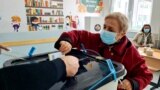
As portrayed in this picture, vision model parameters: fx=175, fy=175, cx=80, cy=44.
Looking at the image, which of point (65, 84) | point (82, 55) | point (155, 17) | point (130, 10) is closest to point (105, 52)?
point (82, 55)

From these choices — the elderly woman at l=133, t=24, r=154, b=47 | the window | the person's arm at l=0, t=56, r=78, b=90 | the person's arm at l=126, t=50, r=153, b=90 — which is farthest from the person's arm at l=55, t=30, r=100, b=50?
the window

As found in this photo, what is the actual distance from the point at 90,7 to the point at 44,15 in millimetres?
1175

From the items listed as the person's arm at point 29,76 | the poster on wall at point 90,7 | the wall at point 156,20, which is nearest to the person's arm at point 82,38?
the person's arm at point 29,76

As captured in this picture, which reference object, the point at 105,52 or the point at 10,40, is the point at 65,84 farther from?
the point at 10,40

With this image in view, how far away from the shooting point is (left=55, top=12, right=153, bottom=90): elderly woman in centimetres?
100

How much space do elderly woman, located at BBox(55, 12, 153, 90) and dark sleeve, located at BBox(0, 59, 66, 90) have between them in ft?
1.58

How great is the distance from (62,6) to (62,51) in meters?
1.48

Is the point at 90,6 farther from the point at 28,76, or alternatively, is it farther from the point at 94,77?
the point at 28,76

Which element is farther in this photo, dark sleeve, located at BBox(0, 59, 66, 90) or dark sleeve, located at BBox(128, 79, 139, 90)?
dark sleeve, located at BBox(128, 79, 139, 90)

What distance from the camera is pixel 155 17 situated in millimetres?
3469

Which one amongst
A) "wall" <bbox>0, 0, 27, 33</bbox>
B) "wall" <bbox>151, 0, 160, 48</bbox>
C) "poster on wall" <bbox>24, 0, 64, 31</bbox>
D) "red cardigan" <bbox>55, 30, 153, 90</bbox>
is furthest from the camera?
"wall" <bbox>151, 0, 160, 48</bbox>

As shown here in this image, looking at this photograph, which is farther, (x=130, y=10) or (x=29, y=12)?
(x=130, y=10)

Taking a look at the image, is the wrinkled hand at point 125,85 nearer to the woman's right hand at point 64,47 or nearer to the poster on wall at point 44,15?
the woman's right hand at point 64,47

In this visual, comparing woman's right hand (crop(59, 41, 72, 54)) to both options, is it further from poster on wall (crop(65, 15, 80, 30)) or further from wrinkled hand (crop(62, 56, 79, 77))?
poster on wall (crop(65, 15, 80, 30))
